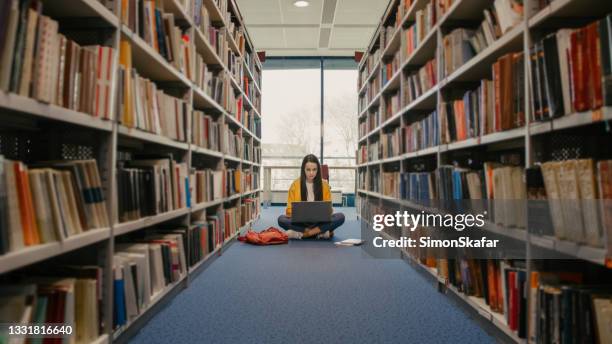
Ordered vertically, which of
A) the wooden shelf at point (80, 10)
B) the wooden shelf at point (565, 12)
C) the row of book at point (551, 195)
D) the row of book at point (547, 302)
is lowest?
the row of book at point (547, 302)

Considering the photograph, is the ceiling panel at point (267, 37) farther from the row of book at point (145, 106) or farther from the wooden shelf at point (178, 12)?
the row of book at point (145, 106)

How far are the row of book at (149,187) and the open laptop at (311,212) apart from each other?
5.57 ft

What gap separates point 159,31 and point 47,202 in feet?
4.00

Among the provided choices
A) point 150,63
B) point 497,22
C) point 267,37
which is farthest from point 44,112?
point 267,37

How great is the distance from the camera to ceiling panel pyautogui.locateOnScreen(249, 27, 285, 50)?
6211 millimetres

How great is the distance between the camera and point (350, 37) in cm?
652

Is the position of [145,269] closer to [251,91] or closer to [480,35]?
[480,35]

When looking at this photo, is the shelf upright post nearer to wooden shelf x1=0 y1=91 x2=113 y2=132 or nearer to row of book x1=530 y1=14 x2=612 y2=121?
wooden shelf x1=0 y1=91 x2=113 y2=132

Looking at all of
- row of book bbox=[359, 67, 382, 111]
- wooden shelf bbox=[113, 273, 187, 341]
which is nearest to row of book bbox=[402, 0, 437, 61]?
row of book bbox=[359, 67, 382, 111]

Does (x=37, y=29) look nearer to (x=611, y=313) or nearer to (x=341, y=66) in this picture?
(x=611, y=313)

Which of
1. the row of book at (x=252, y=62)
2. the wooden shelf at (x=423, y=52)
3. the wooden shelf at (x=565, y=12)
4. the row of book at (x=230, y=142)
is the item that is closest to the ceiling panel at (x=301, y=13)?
the row of book at (x=252, y=62)

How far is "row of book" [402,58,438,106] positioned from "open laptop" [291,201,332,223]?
135 centimetres

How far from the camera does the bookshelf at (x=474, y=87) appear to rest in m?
1.18

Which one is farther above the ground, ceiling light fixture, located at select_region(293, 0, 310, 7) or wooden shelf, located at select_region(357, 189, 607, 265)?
ceiling light fixture, located at select_region(293, 0, 310, 7)
